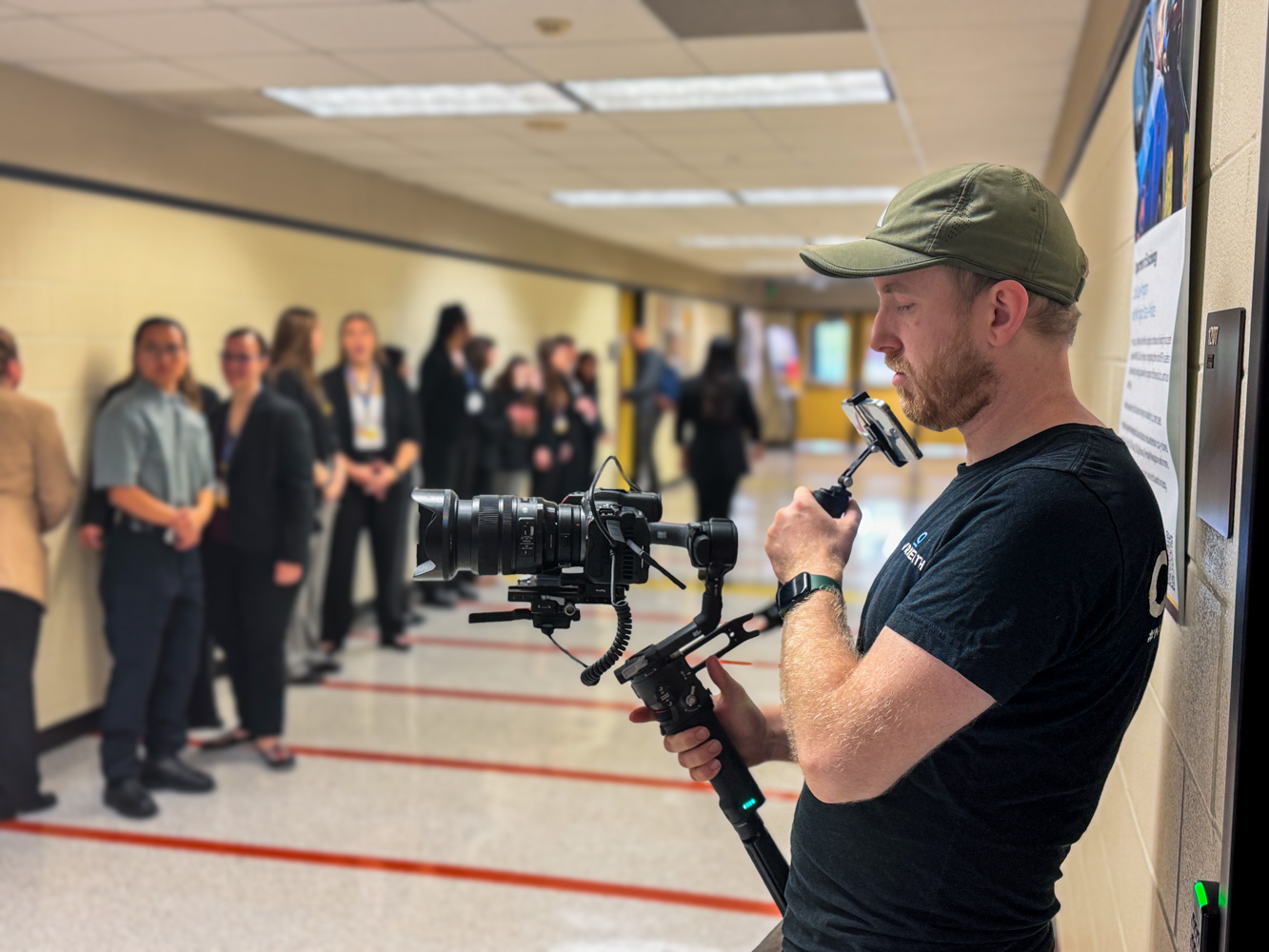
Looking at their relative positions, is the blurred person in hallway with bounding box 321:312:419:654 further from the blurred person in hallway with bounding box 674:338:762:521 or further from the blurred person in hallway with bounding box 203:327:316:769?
the blurred person in hallway with bounding box 674:338:762:521

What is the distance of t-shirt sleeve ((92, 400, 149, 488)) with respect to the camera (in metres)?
3.46

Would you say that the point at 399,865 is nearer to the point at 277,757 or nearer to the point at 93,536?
the point at 277,757

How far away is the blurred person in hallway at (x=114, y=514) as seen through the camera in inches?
140

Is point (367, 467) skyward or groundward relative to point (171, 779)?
skyward

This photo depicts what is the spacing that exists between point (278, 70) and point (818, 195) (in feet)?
13.1

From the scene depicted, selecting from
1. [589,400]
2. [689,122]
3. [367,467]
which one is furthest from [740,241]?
[367,467]

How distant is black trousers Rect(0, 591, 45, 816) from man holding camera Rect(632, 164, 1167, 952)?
9.60ft

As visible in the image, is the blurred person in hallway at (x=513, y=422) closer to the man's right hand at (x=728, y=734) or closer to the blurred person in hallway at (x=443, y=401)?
the blurred person in hallway at (x=443, y=401)

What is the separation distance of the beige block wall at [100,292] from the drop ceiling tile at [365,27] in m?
1.26

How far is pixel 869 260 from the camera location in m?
1.06

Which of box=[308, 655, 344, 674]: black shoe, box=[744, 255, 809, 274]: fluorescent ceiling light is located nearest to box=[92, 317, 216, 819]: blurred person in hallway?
box=[308, 655, 344, 674]: black shoe

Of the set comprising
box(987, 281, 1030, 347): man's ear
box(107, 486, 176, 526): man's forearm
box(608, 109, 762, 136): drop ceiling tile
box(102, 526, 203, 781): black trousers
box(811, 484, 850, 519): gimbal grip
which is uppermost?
box(608, 109, 762, 136): drop ceiling tile

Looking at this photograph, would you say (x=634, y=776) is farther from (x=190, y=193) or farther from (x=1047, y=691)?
(x=190, y=193)

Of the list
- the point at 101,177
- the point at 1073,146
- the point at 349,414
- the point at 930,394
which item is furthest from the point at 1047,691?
the point at 349,414
